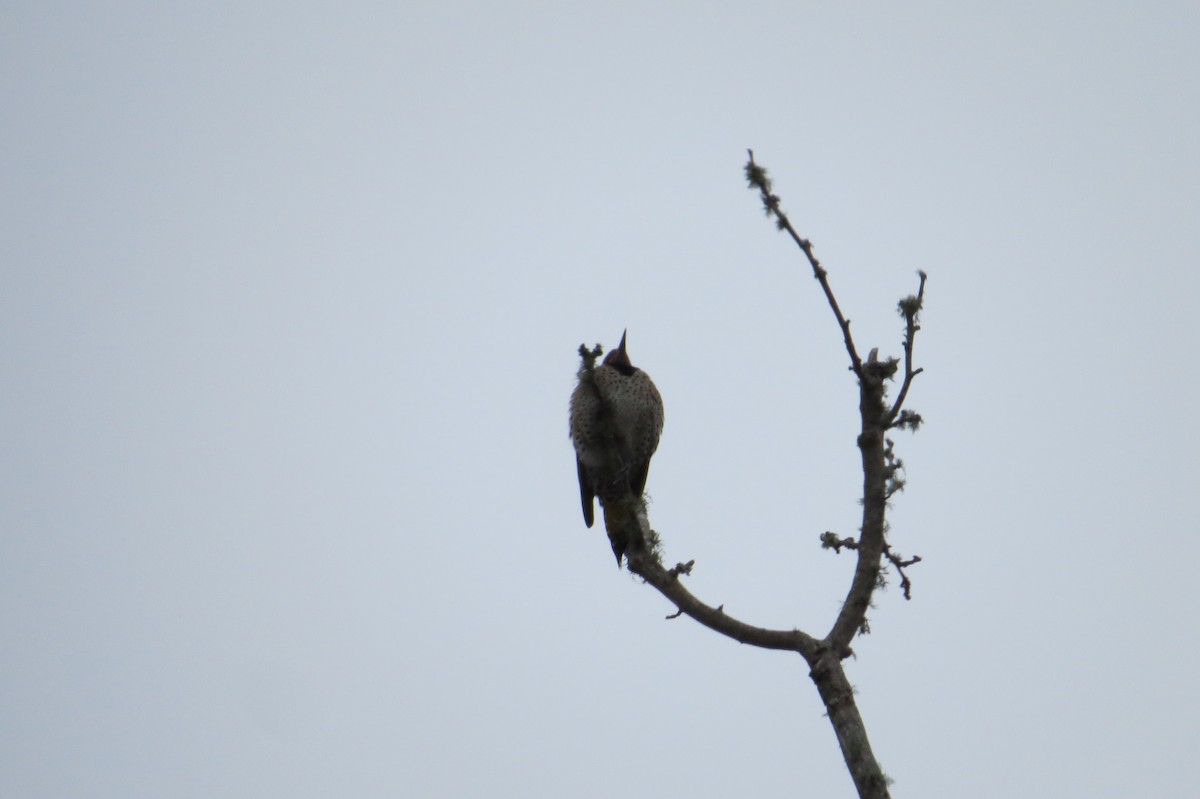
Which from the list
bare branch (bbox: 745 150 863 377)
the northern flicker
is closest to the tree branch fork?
bare branch (bbox: 745 150 863 377)

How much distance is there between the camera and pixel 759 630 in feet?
15.5

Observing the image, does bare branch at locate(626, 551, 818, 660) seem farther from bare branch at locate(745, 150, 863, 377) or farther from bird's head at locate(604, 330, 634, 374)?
bird's head at locate(604, 330, 634, 374)

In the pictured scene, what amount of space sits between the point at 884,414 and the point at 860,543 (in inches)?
22.4

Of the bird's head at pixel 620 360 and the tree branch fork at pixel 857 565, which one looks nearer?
the tree branch fork at pixel 857 565

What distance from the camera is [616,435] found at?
6988 millimetres

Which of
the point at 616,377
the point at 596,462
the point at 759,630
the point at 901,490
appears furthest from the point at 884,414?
the point at 616,377

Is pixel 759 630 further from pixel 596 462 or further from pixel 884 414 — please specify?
pixel 596 462

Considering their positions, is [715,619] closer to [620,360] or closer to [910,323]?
[910,323]

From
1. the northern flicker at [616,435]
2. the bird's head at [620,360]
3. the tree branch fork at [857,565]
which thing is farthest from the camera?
the bird's head at [620,360]

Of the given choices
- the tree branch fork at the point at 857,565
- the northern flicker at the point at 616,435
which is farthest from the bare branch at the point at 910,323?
the northern flicker at the point at 616,435

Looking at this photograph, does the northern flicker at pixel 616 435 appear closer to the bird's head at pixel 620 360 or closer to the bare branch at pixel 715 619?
the bird's head at pixel 620 360

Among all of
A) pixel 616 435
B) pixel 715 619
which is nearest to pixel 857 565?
pixel 715 619

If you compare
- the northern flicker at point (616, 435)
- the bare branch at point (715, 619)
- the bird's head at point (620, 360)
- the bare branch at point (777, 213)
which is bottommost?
the bare branch at point (715, 619)

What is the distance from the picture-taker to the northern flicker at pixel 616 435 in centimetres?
725
